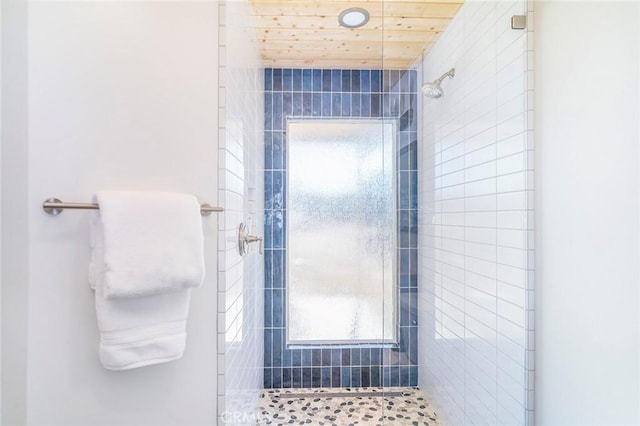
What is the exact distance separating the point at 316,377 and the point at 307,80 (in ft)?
7.25

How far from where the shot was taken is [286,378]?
216cm

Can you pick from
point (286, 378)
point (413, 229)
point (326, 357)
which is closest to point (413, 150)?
point (413, 229)

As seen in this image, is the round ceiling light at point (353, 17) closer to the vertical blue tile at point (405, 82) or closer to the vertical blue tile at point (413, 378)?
the vertical blue tile at point (405, 82)

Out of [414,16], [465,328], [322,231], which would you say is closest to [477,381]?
[465,328]

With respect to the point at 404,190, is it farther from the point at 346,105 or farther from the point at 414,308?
the point at 346,105

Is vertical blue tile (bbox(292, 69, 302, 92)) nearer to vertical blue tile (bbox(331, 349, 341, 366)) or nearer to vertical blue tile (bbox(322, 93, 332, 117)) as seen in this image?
vertical blue tile (bbox(322, 93, 332, 117))

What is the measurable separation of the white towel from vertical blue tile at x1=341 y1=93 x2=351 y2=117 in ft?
5.13

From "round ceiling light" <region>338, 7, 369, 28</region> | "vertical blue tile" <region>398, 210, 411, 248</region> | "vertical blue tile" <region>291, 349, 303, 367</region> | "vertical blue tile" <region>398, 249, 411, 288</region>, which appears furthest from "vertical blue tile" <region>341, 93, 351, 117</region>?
"vertical blue tile" <region>291, 349, 303, 367</region>

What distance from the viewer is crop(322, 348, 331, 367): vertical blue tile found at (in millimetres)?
2172

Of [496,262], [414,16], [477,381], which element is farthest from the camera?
[414,16]

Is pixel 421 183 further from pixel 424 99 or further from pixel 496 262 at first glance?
pixel 496 262

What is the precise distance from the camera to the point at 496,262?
1338 millimetres

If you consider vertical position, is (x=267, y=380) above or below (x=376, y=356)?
below

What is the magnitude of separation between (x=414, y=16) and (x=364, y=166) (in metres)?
0.95
